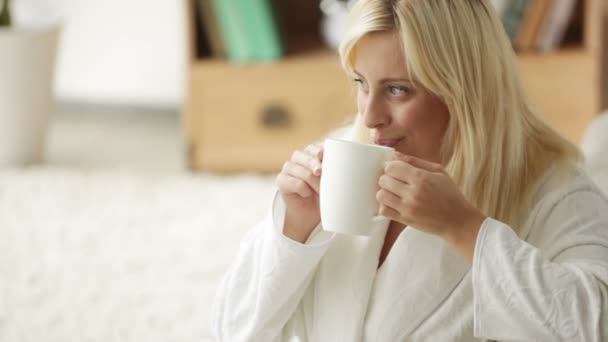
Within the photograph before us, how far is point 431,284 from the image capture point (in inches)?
45.5

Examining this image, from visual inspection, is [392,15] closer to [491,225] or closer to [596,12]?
[491,225]

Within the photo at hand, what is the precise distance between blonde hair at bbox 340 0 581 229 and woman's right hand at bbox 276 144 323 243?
13 centimetres

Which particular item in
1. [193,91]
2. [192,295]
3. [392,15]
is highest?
[392,15]

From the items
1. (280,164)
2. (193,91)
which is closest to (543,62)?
(280,164)

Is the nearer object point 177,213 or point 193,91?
point 177,213

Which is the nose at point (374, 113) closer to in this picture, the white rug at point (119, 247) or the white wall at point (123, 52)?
the white rug at point (119, 247)

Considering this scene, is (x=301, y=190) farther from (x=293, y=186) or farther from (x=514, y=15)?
(x=514, y=15)

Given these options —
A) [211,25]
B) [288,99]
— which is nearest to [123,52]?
[211,25]

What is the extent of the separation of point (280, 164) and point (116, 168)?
0.51 meters

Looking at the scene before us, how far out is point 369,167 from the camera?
0.99 m

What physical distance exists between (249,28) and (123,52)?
86 cm

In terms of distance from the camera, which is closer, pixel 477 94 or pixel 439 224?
pixel 439 224

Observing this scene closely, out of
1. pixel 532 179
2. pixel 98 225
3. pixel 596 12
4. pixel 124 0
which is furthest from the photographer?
pixel 124 0

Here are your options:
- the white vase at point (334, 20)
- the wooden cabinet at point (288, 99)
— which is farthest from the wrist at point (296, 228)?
the white vase at point (334, 20)
